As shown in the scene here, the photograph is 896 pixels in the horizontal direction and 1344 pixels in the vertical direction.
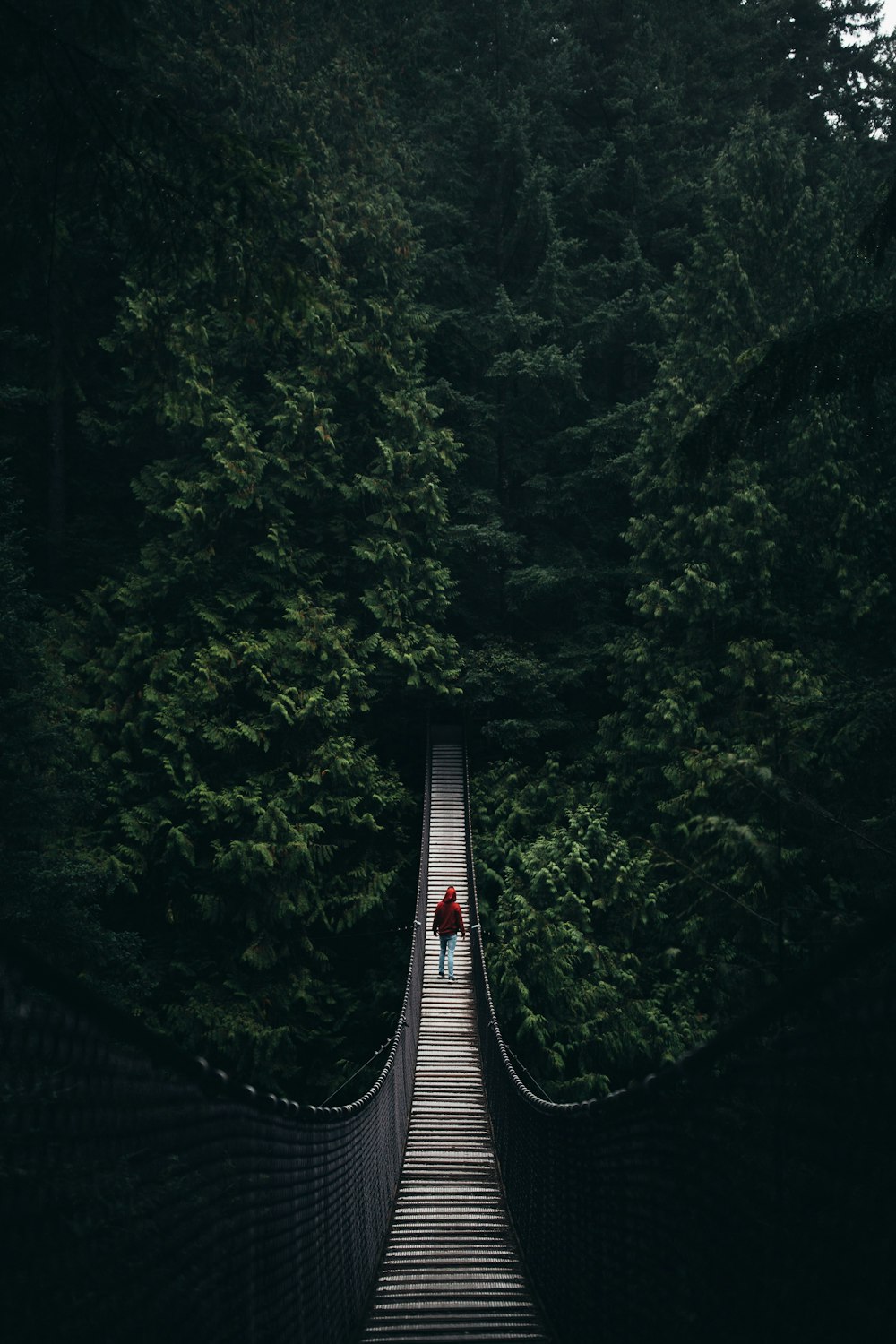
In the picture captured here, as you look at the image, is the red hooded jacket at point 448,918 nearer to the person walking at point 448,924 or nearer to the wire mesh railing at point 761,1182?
the person walking at point 448,924

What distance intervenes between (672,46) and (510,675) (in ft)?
48.1

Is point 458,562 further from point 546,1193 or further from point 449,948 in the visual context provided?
point 546,1193

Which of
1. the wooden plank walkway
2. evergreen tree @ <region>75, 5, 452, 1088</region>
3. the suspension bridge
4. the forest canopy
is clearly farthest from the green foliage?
the suspension bridge

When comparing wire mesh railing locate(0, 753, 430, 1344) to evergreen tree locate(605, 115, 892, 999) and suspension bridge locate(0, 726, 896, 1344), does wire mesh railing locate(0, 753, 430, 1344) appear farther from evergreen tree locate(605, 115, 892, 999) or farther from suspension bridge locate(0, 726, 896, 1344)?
evergreen tree locate(605, 115, 892, 999)

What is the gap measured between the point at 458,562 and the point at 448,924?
32.1 ft

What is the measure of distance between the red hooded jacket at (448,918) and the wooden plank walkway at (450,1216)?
66cm

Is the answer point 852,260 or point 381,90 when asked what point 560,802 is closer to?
point 852,260

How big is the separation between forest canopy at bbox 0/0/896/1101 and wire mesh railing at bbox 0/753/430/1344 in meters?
4.76

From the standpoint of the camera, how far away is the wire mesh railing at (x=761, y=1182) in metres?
1.48

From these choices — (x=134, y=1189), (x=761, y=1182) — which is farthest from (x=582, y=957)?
(x=134, y=1189)

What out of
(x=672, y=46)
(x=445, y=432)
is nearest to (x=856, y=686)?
(x=445, y=432)

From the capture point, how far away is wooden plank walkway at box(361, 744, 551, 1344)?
4.24 m

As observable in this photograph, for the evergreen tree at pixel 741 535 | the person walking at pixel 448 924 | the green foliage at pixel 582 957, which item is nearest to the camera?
the person walking at pixel 448 924

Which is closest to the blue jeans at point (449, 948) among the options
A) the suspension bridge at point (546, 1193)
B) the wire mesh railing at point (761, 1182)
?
the suspension bridge at point (546, 1193)
